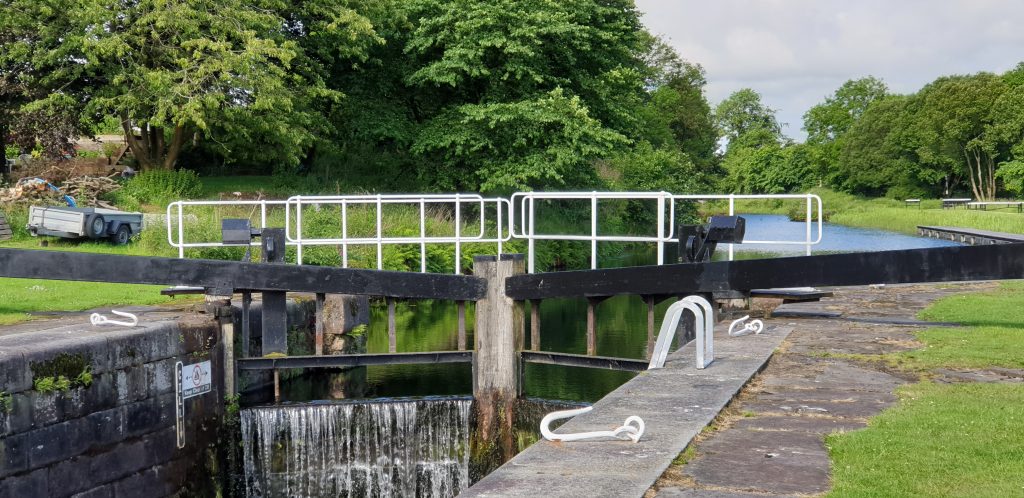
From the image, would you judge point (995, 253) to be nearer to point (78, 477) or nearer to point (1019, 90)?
point (78, 477)

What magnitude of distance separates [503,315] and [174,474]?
383 cm

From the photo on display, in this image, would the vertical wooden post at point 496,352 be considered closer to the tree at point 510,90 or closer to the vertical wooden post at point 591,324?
the vertical wooden post at point 591,324

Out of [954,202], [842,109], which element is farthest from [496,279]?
[842,109]

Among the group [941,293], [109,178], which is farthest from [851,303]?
[109,178]

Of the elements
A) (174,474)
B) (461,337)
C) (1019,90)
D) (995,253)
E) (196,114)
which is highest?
(1019,90)

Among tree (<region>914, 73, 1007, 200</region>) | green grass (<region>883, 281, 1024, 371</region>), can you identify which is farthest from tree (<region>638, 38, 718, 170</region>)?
green grass (<region>883, 281, 1024, 371</region>)

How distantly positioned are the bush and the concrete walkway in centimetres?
1653

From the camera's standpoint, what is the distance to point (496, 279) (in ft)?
36.3

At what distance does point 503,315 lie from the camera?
36.4 feet

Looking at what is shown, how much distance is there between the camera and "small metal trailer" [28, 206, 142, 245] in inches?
676

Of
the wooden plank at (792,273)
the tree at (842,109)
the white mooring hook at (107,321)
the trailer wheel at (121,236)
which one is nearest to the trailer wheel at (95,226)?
the trailer wheel at (121,236)

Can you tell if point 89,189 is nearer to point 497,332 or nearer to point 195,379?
point 195,379

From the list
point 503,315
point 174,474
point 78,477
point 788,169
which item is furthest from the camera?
point 788,169

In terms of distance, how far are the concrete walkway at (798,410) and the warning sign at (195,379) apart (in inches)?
210
